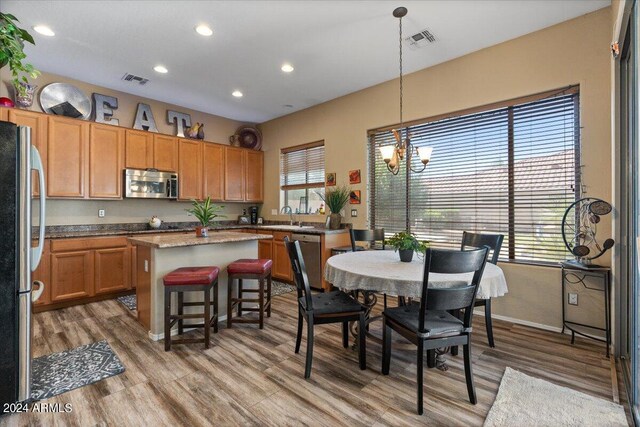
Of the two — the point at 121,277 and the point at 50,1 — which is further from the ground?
the point at 50,1

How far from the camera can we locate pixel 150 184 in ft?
15.6

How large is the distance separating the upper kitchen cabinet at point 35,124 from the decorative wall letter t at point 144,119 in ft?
4.01

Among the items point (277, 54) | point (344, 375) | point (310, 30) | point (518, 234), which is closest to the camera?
point (344, 375)

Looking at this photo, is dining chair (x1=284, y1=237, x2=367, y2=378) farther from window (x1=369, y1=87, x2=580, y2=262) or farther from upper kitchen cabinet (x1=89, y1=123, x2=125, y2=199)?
upper kitchen cabinet (x1=89, y1=123, x2=125, y2=199)

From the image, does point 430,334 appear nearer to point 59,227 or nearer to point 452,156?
point 452,156

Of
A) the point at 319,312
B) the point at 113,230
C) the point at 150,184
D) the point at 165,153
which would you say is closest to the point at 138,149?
the point at 165,153

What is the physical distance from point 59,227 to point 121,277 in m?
1.12

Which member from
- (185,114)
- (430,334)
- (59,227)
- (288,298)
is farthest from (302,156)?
(430,334)

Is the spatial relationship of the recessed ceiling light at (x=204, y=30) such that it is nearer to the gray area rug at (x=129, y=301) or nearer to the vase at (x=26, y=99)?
the vase at (x=26, y=99)

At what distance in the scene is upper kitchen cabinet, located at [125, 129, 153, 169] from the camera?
14.9ft

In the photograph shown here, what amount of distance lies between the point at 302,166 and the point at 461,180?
294 centimetres

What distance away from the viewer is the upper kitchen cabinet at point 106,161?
4.20 meters

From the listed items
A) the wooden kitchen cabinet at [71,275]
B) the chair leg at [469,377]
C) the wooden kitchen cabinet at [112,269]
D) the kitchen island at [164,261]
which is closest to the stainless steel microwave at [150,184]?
the wooden kitchen cabinet at [112,269]

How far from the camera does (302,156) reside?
18.7 feet
